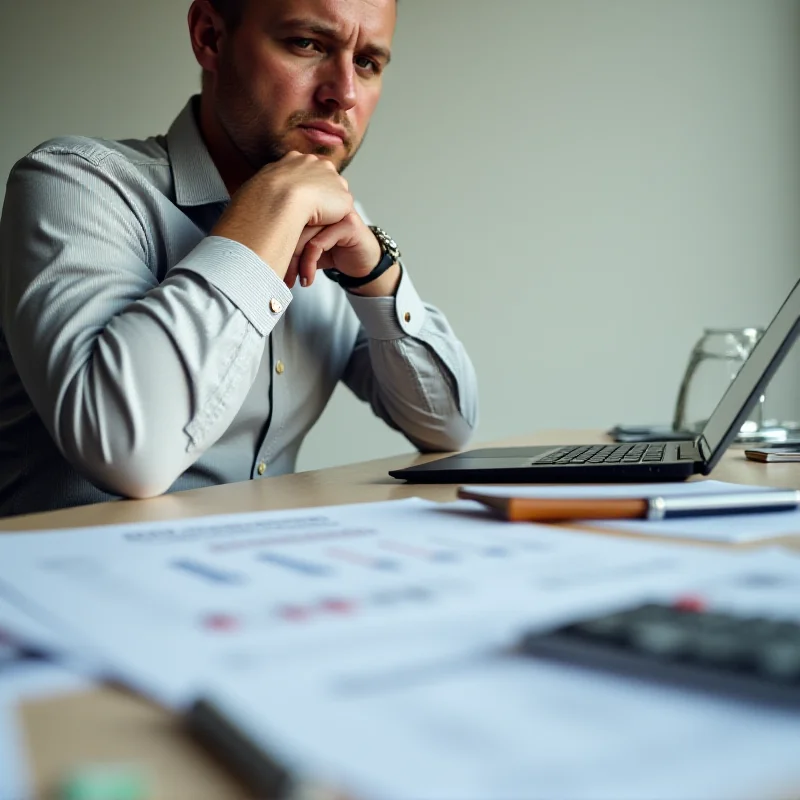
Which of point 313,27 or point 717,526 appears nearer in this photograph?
point 717,526

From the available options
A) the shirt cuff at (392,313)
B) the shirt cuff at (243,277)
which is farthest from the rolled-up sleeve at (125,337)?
the shirt cuff at (392,313)

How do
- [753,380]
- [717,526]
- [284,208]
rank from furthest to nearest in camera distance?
1. [284,208]
2. [753,380]
3. [717,526]

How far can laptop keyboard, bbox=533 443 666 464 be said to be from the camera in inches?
33.8

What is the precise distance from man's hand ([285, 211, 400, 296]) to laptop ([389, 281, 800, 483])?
0.33 metres

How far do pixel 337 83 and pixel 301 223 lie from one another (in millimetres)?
390

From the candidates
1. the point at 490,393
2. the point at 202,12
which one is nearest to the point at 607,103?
the point at 490,393

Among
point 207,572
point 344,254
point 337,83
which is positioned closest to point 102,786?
→ point 207,572

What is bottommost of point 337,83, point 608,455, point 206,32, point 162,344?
point 608,455

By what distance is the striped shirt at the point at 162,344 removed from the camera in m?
0.83

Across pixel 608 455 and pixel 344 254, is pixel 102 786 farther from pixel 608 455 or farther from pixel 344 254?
pixel 344 254

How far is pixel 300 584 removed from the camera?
390mm

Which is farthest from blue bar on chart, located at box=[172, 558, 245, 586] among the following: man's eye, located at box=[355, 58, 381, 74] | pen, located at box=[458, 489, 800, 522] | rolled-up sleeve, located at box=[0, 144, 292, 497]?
man's eye, located at box=[355, 58, 381, 74]

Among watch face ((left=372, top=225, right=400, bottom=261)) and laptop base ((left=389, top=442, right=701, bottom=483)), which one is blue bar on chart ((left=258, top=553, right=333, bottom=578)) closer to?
laptop base ((left=389, top=442, right=701, bottom=483))

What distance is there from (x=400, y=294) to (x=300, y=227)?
27cm
